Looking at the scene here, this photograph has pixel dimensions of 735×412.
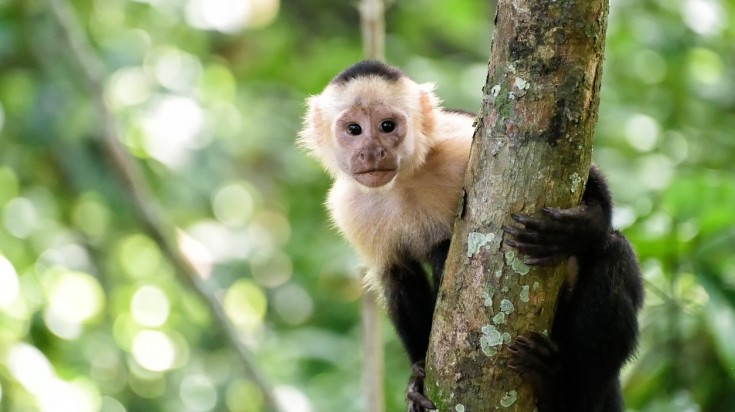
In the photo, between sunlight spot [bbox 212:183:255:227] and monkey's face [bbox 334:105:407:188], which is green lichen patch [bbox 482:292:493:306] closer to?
monkey's face [bbox 334:105:407:188]

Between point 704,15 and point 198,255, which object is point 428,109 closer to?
point 704,15

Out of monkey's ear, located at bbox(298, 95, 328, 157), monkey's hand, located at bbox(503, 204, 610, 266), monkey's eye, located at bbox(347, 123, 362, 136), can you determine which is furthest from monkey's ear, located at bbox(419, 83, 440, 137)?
monkey's hand, located at bbox(503, 204, 610, 266)

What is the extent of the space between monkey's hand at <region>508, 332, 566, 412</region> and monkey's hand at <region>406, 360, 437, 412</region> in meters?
0.26

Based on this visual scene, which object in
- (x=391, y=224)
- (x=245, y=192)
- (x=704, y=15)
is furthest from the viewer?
(x=245, y=192)

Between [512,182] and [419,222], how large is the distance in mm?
944

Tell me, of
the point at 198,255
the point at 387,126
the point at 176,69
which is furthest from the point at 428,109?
the point at 176,69

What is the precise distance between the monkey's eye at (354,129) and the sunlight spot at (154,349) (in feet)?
9.76

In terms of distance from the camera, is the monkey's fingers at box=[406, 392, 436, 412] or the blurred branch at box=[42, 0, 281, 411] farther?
the blurred branch at box=[42, 0, 281, 411]

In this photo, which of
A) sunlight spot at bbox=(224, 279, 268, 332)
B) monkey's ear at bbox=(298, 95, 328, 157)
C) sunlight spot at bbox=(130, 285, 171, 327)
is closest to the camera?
monkey's ear at bbox=(298, 95, 328, 157)

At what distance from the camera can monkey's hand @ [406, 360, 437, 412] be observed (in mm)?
2293

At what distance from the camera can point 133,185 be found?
4.05m

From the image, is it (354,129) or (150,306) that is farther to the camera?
(150,306)

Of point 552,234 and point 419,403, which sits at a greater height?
point 552,234

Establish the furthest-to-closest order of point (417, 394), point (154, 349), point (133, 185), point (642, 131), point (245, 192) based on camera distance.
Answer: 1. point (245, 192)
2. point (154, 349)
3. point (642, 131)
4. point (133, 185)
5. point (417, 394)
